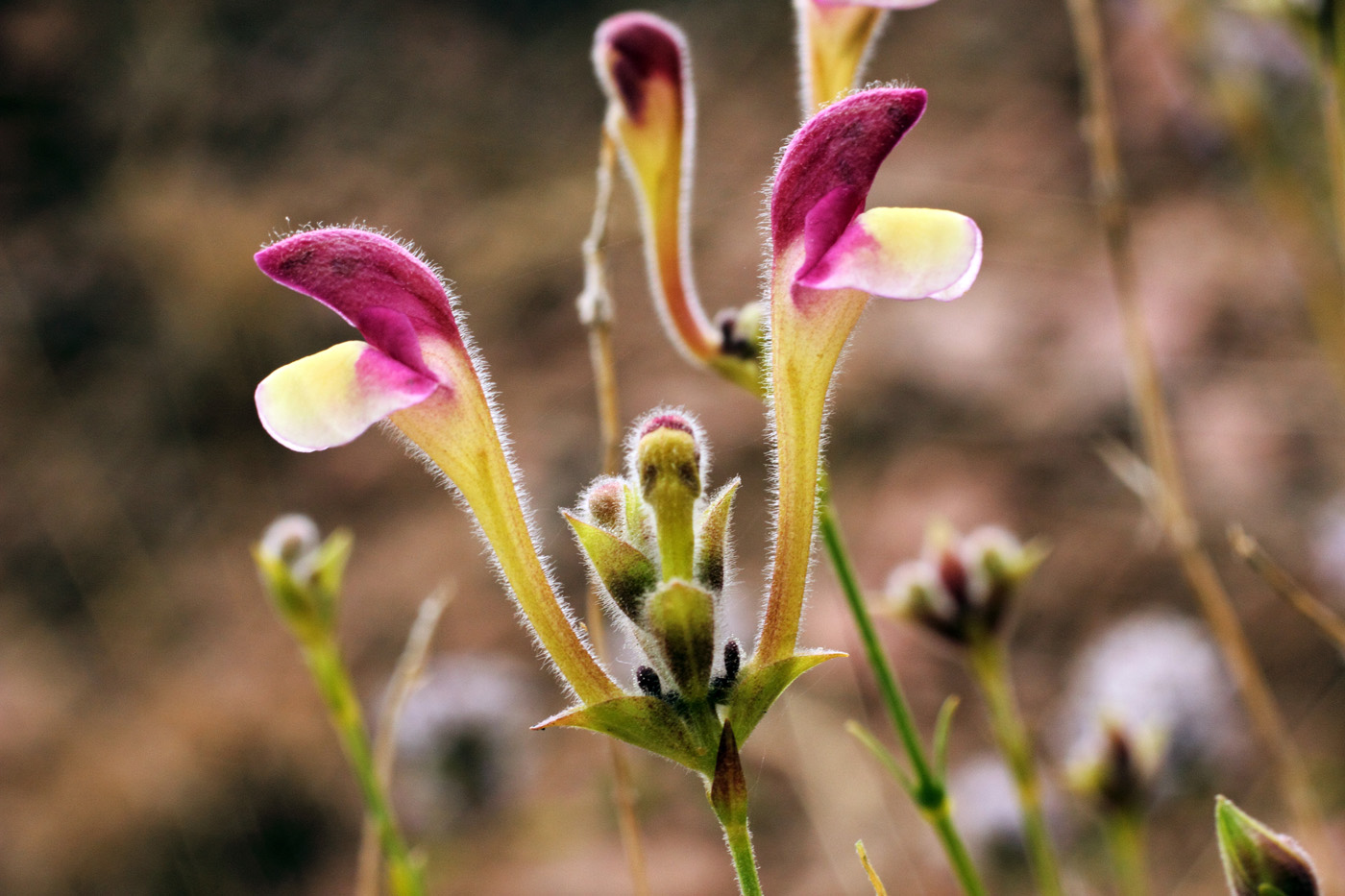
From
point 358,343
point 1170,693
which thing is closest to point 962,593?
point 358,343

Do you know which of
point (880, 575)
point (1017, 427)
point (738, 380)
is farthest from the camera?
point (1017, 427)

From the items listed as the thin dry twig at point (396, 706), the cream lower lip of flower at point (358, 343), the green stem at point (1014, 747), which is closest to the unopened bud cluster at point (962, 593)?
the green stem at point (1014, 747)

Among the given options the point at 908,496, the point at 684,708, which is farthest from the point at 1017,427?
the point at 684,708

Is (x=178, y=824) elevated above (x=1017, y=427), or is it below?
below

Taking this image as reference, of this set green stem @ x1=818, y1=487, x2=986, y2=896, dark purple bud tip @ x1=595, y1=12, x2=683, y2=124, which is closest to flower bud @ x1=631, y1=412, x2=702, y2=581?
green stem @ x1=818, y1=487, x2=986, y2=896

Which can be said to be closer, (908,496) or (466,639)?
(908,496)

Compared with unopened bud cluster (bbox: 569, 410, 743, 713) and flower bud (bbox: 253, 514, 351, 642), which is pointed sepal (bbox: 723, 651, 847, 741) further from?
flower bud (bbox: 253, 514, 351, 642)

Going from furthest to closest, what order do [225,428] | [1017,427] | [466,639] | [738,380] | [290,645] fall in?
[225,428]
[290,645]
[466,639]
[1017,427]
[738,380]

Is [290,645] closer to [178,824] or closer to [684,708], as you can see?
[178,824]

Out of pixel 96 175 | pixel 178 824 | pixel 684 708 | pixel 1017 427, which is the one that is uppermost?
pixel 96 175
